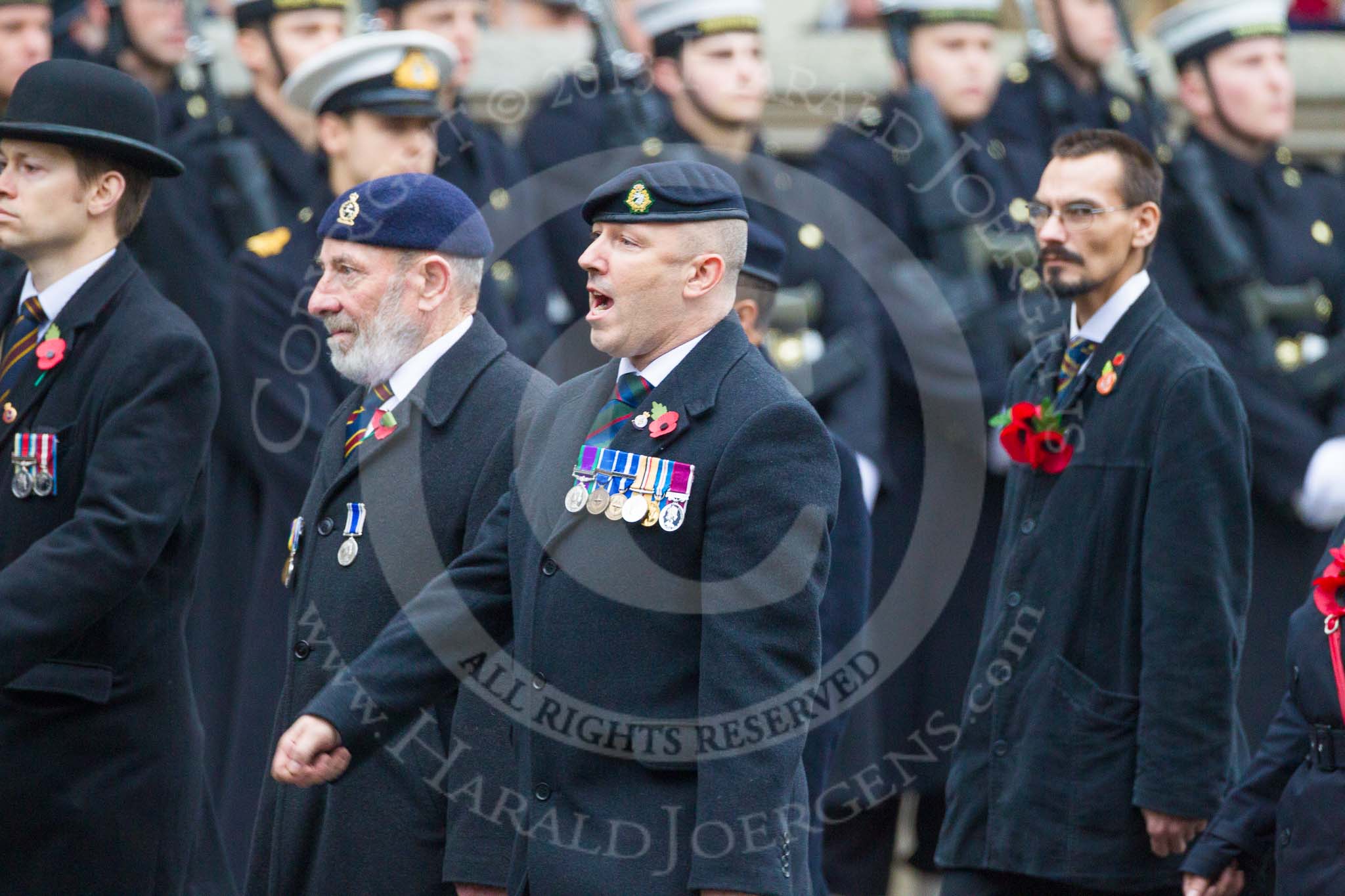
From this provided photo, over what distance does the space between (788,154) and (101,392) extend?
3.89 metres

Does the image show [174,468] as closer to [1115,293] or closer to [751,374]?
[751,374]

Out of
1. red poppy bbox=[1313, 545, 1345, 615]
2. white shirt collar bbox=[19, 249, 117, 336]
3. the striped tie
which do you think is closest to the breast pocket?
the striped tie

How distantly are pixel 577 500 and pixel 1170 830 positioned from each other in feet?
5.34

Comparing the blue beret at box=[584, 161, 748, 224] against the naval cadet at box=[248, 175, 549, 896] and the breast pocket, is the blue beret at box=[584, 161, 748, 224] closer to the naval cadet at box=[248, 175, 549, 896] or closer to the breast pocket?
the naval cadet at box=[248, 175, 549, 896]

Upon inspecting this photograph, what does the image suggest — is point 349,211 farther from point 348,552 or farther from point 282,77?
point 282,77

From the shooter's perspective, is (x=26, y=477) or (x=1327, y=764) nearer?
(x=1327, y=764)

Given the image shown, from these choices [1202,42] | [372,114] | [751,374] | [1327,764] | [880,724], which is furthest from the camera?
[1202,42]

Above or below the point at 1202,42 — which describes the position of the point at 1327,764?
below

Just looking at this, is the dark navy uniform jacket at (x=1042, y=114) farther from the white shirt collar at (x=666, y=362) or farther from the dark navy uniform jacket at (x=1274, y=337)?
the white shirt collar at (x=666, y=362)

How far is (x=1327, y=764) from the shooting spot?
14.3ft

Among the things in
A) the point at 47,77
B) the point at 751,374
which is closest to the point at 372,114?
the point at 47,77

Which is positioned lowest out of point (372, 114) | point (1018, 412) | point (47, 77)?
point (1018, 412)

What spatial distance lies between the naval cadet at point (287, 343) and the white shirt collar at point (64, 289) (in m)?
1.45

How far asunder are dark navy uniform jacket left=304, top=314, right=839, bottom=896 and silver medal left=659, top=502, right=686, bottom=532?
2cm
